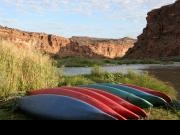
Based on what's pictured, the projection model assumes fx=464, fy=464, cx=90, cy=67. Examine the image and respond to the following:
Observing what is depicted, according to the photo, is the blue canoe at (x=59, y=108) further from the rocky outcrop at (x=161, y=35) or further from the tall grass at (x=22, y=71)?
the rocky outcrop at (x=161, y=35)

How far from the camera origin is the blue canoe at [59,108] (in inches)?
309

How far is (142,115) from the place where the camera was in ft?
29.9

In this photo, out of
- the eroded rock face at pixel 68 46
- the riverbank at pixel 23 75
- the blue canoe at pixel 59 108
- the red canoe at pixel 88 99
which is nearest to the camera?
the blue canoe at pixel 59 108

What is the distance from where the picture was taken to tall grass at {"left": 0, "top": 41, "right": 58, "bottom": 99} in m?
11.3

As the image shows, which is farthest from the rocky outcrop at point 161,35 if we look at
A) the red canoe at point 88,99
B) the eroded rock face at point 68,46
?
the red canoe at point 88,99

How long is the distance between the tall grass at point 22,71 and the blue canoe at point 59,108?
2107 mm

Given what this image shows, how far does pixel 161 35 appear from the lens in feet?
438

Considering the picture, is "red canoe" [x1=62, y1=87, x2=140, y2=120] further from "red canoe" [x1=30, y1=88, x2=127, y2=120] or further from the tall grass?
the tall grass

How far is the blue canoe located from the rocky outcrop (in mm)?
113420

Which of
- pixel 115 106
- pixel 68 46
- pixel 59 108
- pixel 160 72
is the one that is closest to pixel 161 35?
pixel 68 46

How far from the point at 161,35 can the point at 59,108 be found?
12723 centimetres
